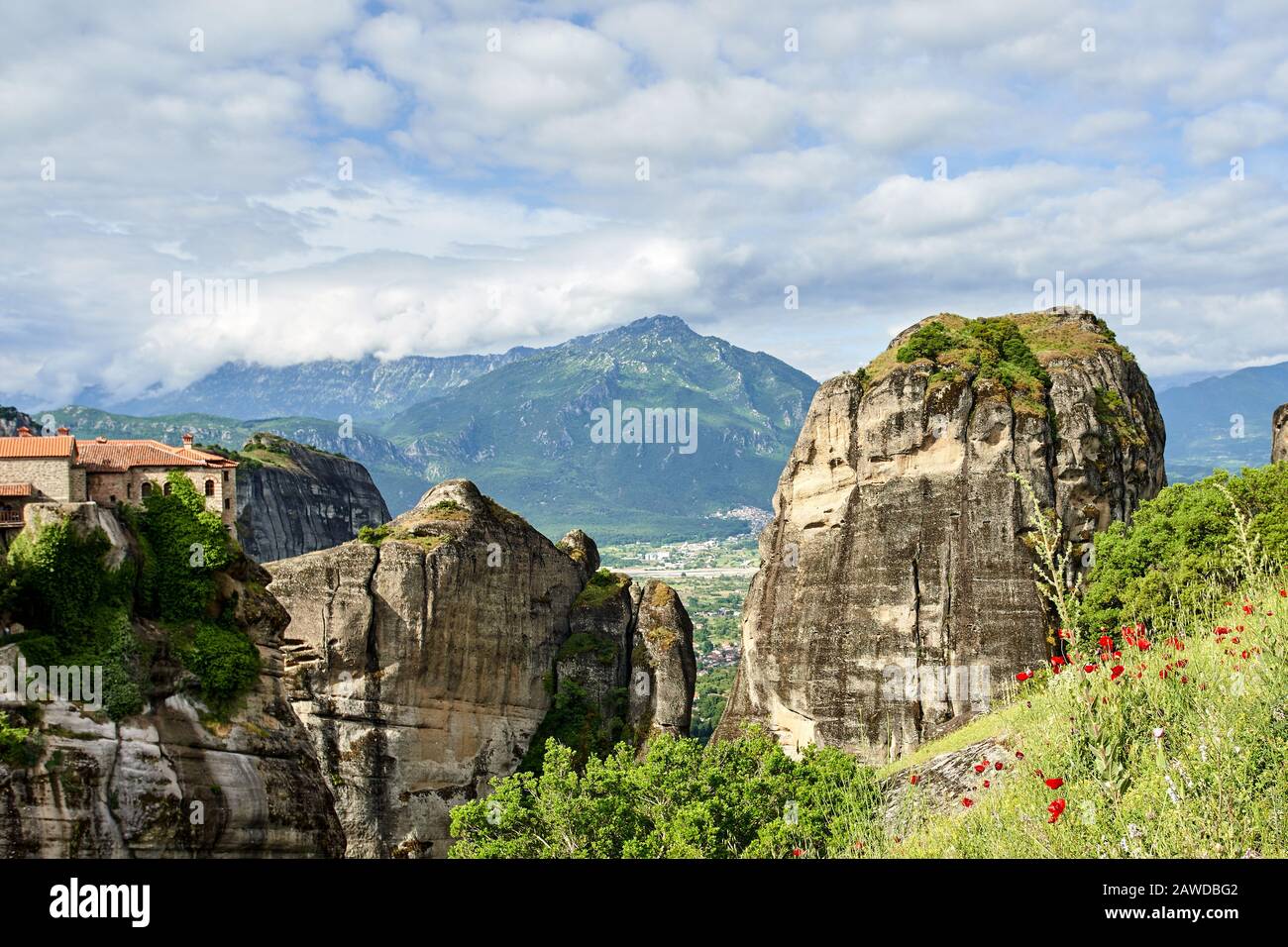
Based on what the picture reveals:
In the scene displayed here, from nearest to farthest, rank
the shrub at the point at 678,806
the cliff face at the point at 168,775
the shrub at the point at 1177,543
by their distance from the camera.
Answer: the shrub at the point at 678,806
the cliff face at the point at 168,775
the shrub at the point at 1177,543

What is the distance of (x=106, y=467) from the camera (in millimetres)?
35031

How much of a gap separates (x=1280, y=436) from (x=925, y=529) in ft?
Result: 67.1

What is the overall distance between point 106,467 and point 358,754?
15.8 metres

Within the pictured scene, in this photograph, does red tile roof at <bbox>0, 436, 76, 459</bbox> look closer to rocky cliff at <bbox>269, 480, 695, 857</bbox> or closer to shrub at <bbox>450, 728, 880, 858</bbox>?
rocky cliff at <bbox>269, 480, 695, 857</bbox>

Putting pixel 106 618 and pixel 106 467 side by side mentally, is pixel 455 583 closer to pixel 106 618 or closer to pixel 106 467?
pixel 106 467

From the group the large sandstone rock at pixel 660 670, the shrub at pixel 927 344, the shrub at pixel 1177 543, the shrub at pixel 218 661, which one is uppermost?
the shrub at pixel 927 344

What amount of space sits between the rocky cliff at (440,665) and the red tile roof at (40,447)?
13.0m

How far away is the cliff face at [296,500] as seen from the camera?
9781 cm

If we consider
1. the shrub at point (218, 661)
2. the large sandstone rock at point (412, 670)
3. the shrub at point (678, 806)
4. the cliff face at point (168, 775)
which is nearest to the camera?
the shrub at point (678, 806)

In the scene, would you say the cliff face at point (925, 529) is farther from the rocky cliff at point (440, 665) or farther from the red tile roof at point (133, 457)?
the red tile roof at point (133, 457)

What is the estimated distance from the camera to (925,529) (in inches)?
1634

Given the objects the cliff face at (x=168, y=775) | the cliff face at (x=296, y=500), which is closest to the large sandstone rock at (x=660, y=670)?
the cliff face at (x=168, y=775)
